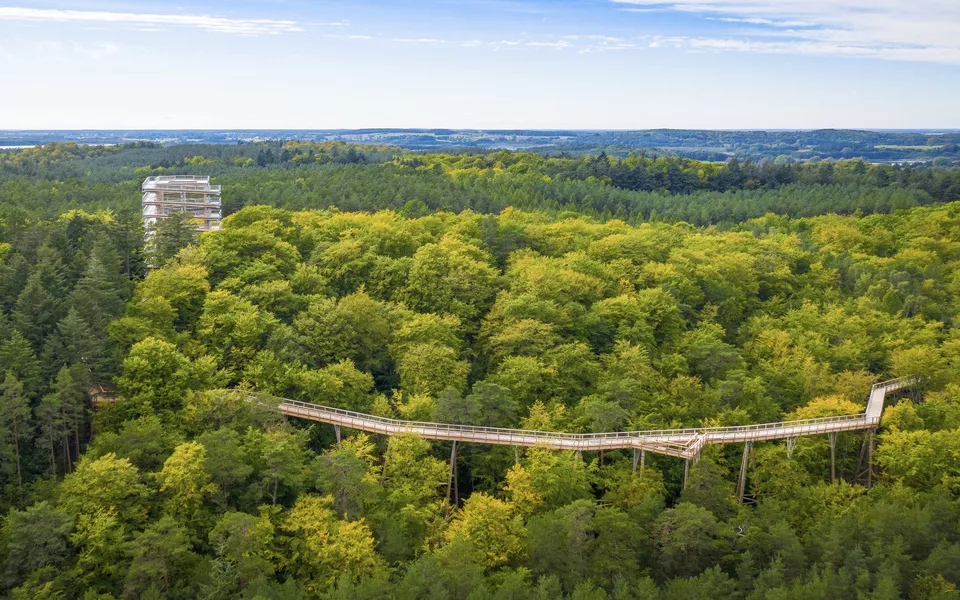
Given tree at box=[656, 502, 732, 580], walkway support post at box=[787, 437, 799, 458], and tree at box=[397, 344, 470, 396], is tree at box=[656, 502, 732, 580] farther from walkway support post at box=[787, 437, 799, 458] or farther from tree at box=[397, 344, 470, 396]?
tree at box=[397, 344, 470, 396]

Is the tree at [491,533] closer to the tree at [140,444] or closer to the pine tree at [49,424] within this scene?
the tree at [140,444]

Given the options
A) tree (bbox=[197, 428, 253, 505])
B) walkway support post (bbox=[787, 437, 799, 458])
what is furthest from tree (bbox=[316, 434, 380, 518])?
walkway support post (bbox=[787, 437, 799, 458])

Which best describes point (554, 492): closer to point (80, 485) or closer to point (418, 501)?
point (418, 501)

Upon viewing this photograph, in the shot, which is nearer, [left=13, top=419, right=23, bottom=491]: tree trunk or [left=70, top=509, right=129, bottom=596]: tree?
[left=70, top=509, right=129, bottom=596]: tree

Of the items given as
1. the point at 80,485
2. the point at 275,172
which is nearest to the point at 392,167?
the point at 275,172

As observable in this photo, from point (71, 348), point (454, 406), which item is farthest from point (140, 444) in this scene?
point (454, 406)
